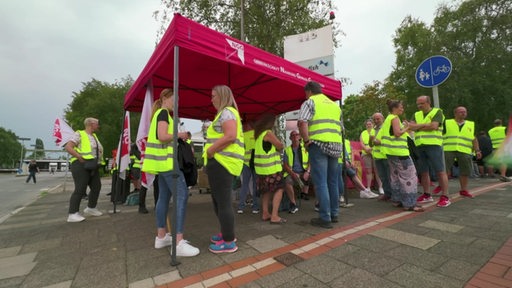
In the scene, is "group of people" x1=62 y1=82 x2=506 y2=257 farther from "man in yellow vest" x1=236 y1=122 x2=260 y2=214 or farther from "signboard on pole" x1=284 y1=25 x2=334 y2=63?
"signboard on pole" x1=284 y1=25 x2=334 y2=63

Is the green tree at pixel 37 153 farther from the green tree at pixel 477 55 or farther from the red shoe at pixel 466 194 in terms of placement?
the green tree at pixel 477 55

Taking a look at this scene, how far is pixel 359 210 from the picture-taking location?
448cm

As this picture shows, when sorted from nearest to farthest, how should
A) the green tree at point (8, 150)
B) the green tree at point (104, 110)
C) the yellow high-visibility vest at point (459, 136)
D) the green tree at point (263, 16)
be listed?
the yellow high-visibility vest at point (459, 136) → the green tree at point (263, 16) → the green tree at point (104, 110) → the green tree at point (8, 150)

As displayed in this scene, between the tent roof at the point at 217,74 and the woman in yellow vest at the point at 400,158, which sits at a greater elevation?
the tent roof at the point at 217,74

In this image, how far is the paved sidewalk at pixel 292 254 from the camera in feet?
6.91

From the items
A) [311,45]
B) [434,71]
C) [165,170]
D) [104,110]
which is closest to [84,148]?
[165,170]

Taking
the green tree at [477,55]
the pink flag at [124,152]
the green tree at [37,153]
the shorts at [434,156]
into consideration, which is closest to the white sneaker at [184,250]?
the pink flag at [124,152]

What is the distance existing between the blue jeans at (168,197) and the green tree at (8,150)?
327 feet

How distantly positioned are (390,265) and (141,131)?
3.52 m

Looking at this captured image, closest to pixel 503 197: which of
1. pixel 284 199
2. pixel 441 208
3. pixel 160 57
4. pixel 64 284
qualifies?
pixel 441 208

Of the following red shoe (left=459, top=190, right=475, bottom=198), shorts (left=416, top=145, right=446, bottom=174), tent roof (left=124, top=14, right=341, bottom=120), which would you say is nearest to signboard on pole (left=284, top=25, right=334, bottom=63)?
tent roof (left=124, top=14, right=341, bottom=120)

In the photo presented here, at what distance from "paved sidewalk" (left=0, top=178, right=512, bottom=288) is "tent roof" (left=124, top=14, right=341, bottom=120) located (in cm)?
208

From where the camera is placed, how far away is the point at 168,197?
9.41 feet

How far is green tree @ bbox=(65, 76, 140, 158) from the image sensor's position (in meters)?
27.5
